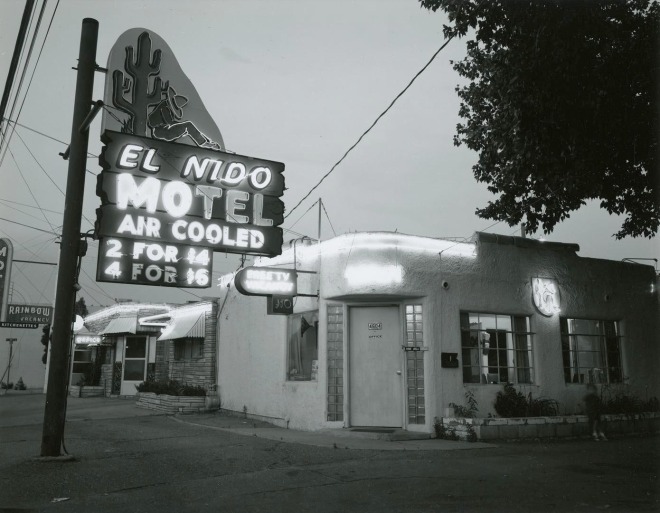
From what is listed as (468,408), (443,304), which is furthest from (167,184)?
(468,408)

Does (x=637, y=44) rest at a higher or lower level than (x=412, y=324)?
higher

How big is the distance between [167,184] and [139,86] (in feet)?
8.16

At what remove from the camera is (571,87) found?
11.4 metres

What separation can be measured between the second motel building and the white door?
10.4 m

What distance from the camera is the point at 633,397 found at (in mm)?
16672

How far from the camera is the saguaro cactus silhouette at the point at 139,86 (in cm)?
1229

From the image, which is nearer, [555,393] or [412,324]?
[412,324]

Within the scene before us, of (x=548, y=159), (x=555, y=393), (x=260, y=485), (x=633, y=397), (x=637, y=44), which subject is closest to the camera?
(x=260, y=485)

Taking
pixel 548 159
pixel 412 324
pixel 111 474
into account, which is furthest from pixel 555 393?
pixel 111 474

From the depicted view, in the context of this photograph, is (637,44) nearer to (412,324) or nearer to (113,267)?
(412,324)

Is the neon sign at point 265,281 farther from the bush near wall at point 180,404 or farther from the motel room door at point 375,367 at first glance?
the bush near wall at point 180,404

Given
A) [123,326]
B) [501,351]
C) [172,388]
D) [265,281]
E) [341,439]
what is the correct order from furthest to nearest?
[123,326], [172,388], [501,351], [265,281], [341,439]

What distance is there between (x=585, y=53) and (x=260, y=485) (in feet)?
31.0

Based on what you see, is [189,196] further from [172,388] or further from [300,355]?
[172,388]
